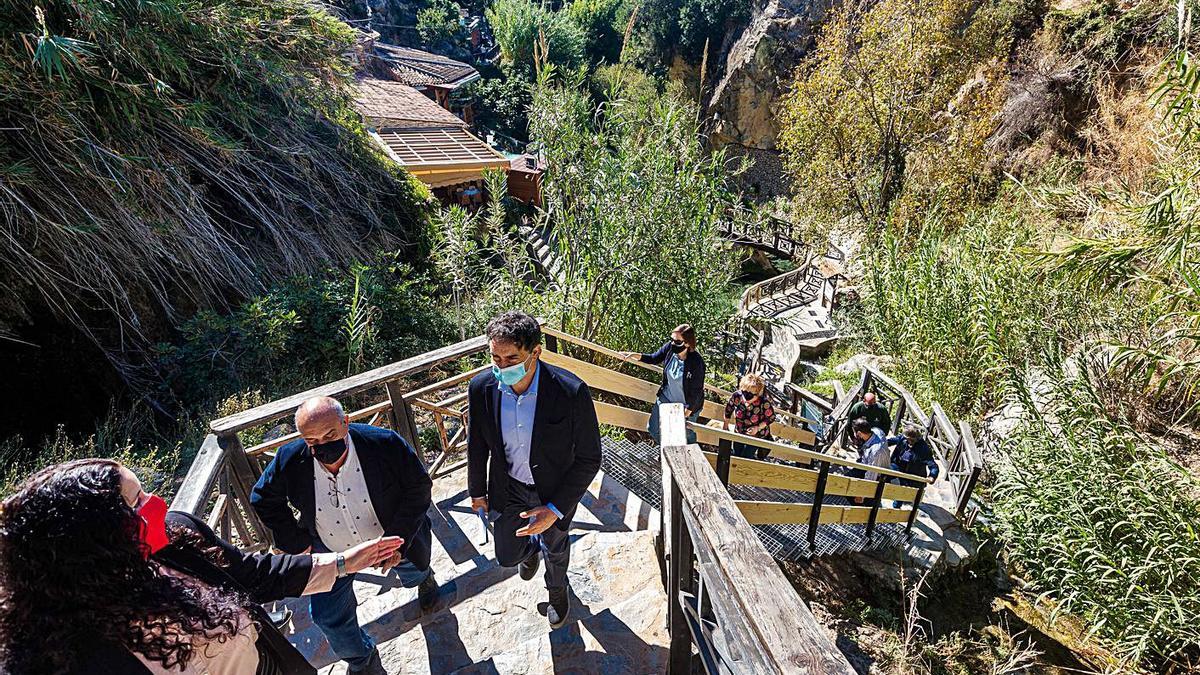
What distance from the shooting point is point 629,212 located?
5.26 meters

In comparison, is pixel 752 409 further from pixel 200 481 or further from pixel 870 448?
pixel 200 481

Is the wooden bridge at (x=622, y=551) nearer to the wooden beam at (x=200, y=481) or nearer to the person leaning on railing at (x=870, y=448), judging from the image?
the wooden beam at (x=200, y=481)

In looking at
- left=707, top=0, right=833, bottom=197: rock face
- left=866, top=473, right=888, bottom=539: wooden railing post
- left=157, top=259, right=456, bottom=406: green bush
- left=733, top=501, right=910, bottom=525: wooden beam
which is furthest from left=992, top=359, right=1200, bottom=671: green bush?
left=707, top=0, right=833, bottom=197: rock face

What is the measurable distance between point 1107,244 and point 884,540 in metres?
3.30

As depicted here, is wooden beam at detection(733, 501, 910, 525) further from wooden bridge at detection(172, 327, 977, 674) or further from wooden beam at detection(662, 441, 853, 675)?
wooden beam at detection(662, 441, 853, 675)

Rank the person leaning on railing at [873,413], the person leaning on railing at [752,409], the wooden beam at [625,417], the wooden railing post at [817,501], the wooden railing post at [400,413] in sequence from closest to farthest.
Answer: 1. the wooden railing post at [400,413]
2. the wooden railing post at [817,501]
3. the wooden beam at [625,417]
4. the person leaning on railing at [752,409]
5. the person leaning on railing at [873,413]

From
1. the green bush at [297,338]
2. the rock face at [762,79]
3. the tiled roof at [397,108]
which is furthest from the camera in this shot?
the rock face at [762,79]

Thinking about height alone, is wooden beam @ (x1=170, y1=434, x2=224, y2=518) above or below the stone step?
above

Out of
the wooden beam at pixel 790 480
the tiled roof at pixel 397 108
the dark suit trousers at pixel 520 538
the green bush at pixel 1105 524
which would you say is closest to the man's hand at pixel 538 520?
the dark suit trousers at pixel 520 538

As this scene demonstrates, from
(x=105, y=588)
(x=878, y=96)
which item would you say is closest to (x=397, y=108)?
(x=878, y=96)

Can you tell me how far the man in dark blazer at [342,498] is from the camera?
2197 mm

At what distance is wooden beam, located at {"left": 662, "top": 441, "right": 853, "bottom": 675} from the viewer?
1.21 metres

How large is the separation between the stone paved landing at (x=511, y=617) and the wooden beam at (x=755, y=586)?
1.09 meters

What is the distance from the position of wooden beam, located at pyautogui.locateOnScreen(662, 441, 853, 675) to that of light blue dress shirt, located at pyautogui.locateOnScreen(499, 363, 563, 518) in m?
0.73
